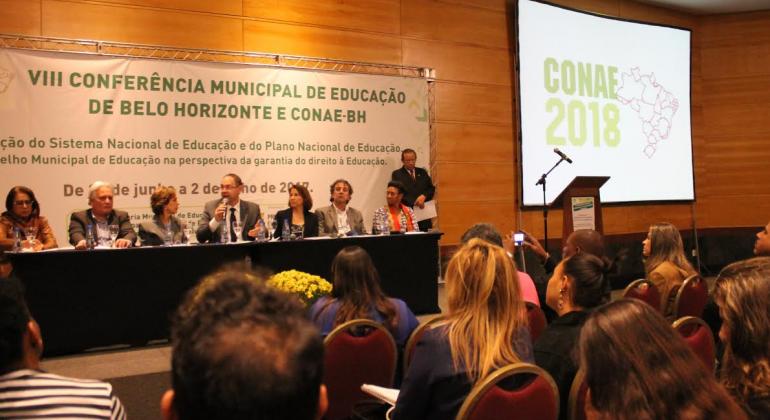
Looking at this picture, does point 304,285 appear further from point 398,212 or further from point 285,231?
point 398,212

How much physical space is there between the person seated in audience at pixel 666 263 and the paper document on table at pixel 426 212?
333 cm

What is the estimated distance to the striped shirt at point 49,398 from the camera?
1.28 m

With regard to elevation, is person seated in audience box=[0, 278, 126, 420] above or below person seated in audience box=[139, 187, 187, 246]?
below

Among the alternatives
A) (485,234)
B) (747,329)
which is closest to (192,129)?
(485,234)

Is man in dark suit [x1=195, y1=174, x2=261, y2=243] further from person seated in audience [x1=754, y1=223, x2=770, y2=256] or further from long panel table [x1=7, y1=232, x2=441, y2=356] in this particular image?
person seated in audience [x1=754, y1=223, x2=770, y2=256]

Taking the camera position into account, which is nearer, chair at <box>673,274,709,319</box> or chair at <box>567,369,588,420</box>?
chair at <box>567,369,588,420</box>

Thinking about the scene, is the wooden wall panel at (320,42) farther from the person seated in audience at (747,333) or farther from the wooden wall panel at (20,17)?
the person seated in audience at (747,333)

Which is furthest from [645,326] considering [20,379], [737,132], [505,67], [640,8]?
[737,132]

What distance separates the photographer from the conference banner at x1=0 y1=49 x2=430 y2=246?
5477 millimetres

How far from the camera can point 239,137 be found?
20.7ft

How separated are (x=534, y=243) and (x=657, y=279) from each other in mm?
740

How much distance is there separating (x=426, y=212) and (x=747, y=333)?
5555 mm

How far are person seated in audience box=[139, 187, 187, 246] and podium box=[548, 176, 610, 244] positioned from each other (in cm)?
393

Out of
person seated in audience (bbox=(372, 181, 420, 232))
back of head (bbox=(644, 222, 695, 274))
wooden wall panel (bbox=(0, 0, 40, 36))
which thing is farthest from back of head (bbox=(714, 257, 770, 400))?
wooden wall panel (bbox=(0, 0, 40, 36))
